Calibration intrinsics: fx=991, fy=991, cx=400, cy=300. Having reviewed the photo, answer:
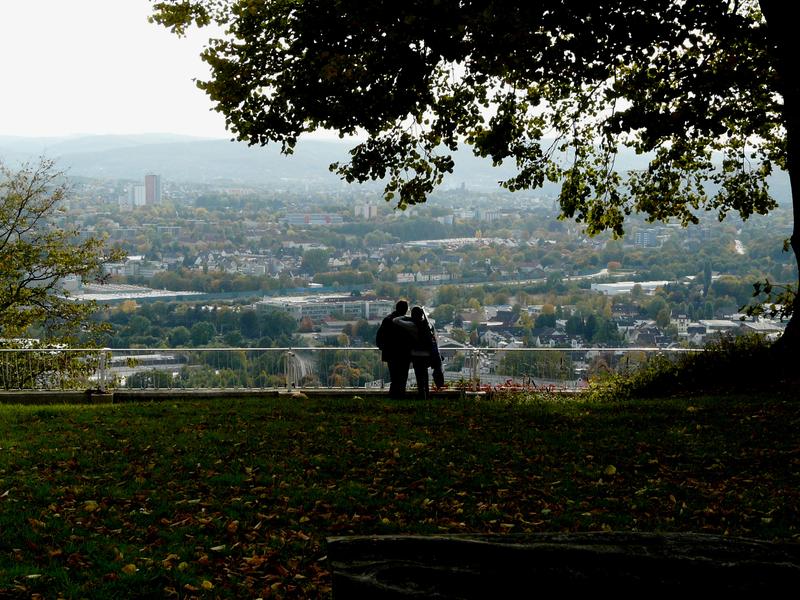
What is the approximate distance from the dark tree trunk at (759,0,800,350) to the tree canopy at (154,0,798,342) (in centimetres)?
4

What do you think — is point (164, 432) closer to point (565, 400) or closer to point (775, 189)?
point (565, 400)

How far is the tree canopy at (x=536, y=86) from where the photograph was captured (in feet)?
51.3

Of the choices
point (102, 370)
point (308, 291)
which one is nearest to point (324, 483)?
point (102, 370)

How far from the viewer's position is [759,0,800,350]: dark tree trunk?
16000mm

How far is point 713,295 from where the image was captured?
50406mm

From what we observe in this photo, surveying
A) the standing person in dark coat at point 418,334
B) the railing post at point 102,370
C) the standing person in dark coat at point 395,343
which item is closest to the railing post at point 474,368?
the standing person in dark coat at point 395,343

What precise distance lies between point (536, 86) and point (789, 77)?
6.49 metres

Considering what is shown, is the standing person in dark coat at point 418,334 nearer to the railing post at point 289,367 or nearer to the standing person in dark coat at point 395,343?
the standing person in dark coat at point 395,343

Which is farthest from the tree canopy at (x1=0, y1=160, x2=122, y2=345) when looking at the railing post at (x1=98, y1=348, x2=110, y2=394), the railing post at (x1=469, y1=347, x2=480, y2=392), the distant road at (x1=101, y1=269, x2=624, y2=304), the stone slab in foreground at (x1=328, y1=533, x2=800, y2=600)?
the stone slab in foreground at (x1=328, y1=533, x2=800, y2=600)

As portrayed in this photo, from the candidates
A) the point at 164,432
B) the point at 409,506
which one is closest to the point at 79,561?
the point at 409,506

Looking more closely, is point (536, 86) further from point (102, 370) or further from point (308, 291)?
point (308, 291)

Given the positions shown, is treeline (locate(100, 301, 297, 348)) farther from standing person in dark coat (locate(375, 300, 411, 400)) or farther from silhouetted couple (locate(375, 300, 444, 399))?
silhouetted couple (locate(375, 300, 444, 399))

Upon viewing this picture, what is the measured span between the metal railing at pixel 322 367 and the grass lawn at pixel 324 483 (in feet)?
13.3

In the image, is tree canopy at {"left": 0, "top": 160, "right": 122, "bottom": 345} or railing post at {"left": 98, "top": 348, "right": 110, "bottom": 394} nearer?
railing post at {"left": 98, "top": 348, "right": 110, "bottom": 394}
